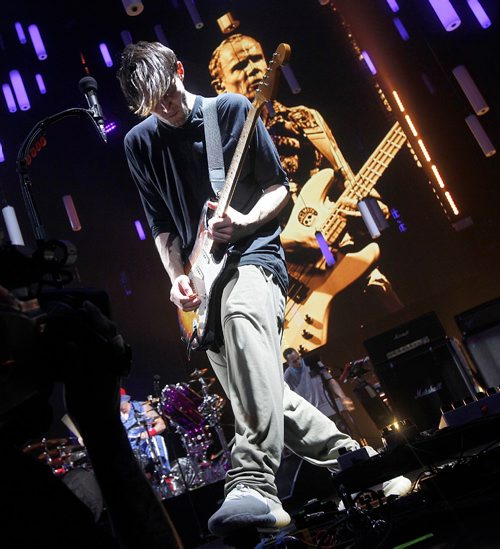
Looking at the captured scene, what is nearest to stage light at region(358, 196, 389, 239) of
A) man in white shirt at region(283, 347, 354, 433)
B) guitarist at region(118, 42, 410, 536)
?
man in white shirt at region(283, 347, 354, 433)

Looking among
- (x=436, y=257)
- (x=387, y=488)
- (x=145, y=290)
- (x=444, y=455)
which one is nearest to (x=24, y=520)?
(x=444, y=455)

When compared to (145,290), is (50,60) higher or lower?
higher

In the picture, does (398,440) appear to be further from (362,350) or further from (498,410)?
(362,350)

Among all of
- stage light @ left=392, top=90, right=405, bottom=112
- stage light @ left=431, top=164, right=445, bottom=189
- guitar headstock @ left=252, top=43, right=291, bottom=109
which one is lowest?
guitar headstock @ left=252, top=43, right=291, bottom=109

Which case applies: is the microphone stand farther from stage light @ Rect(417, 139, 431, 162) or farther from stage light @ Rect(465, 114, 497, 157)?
stage light @ Rect(417, 139, 431, 162)

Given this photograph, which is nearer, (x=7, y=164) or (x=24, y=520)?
(x=24, y=520)

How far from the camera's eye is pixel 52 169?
941 centimetres

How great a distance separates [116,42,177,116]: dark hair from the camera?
7.71ft

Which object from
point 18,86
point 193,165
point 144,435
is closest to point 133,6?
point 18,86

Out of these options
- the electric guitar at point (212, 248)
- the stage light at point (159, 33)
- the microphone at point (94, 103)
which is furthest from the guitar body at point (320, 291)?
the electric guitar at point (212, 248)

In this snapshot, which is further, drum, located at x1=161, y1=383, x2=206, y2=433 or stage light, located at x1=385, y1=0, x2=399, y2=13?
stage light, located at x1=385, y1=0, x2=399, y2=13

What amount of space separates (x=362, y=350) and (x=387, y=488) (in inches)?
254

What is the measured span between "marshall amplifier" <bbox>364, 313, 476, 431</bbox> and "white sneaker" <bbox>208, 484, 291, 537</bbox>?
98.5 inches

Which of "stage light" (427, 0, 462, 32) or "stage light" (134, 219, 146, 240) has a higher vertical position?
"stage light" (134, 219, 146, 240)
